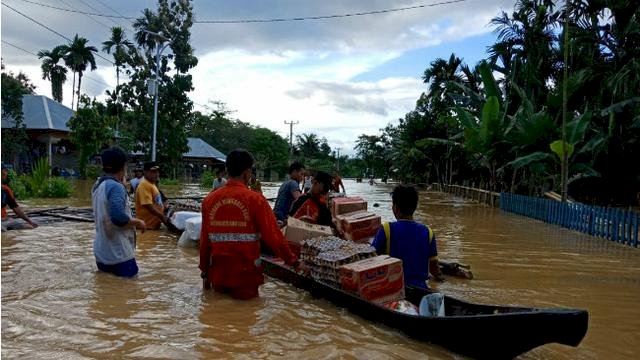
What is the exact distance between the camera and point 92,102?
3509cm

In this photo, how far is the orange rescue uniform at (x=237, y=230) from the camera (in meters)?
4.90

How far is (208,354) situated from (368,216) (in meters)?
4.29

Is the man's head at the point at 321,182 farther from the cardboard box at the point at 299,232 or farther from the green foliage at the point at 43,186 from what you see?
the green foliage at the point at 43,186

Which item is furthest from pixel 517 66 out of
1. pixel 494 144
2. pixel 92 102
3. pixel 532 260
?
pixel 92 102

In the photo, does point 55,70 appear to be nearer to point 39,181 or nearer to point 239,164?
point 39,181

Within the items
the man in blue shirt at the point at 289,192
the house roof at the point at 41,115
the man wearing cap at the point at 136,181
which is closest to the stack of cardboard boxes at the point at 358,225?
the man in blue shirt at the point at 289,192

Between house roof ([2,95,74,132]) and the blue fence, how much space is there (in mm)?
29219

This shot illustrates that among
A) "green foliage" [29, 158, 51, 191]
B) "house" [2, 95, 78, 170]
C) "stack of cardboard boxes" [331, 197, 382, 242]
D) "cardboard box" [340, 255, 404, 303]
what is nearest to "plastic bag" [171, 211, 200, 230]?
"stack of cardboard boxes" [331, 197, 382, 242]

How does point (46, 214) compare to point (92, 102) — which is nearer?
point (46, 214)

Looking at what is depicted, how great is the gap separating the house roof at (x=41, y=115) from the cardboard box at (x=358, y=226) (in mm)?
31736

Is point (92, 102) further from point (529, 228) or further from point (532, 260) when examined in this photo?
point (532, 260)

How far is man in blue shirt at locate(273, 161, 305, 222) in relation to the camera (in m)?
8.91

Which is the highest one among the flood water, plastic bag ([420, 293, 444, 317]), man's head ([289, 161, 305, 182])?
man's head ([289, 161, 305, 182])

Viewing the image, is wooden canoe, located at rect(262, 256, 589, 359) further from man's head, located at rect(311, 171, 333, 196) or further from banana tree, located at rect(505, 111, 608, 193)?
banana tree, located at rect(505, 111, 608, 193)
